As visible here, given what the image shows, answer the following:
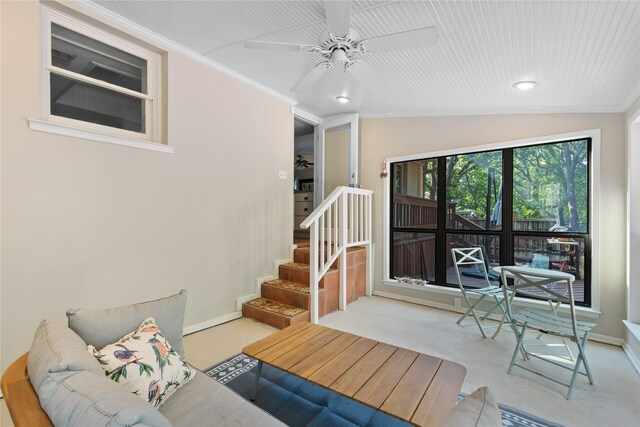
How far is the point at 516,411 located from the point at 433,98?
10.1 ft

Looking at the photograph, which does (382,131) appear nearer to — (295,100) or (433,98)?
(433,98)

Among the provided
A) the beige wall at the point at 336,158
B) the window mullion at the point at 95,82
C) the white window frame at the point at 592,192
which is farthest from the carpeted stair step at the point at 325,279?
the window mullion at the point at 95,82

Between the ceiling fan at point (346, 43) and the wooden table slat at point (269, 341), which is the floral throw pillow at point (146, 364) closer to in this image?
the wooden table slat at point (269, 341)

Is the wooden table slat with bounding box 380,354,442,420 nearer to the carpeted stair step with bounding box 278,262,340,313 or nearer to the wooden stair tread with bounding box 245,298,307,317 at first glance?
the wooden stair tread with bounding box 245,298,307,317

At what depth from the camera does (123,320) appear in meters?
1.46

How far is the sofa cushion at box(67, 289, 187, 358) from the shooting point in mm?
1344

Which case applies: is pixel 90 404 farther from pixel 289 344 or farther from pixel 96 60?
pixel 96 60

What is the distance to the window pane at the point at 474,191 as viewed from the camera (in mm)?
3637

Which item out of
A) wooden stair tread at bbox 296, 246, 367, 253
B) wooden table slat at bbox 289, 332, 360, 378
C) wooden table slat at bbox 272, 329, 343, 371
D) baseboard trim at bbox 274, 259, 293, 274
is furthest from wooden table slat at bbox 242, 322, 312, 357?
wooden stair tread at bbox 296, 246, 367, 253

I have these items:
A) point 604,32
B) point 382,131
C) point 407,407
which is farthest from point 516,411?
point 382,131

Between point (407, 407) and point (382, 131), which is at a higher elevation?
point (382, 131)

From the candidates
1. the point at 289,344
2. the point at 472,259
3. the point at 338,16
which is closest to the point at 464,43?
the point at 338,16

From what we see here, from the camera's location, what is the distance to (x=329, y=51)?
2.16 m

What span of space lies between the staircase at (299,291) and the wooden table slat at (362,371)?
1354 mm
